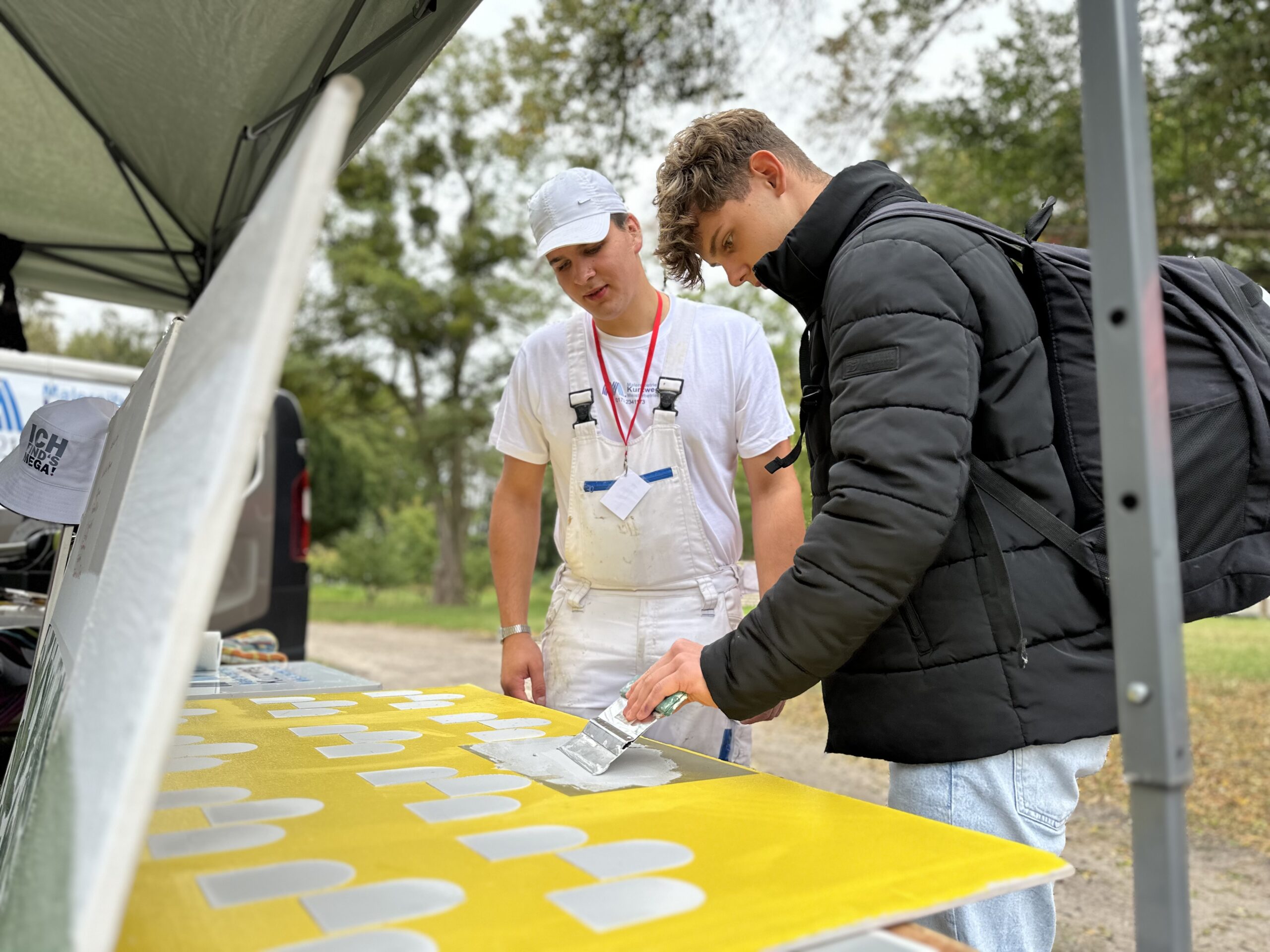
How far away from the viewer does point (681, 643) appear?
1.46 meters

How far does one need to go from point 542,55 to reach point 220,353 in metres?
8.29

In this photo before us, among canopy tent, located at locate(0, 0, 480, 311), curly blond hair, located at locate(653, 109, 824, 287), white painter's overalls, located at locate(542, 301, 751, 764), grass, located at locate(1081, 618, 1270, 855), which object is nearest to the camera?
curly blond hair, located at locate(653, 109, 824, 287)

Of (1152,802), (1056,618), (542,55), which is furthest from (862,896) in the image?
(542,55)

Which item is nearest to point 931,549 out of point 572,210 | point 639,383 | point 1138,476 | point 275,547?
point 1138,476

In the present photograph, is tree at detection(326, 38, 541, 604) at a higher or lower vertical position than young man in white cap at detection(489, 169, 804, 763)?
higher

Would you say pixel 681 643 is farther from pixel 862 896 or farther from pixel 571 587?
pixel 571 587

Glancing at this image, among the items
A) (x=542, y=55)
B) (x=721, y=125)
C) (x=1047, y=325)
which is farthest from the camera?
(x=542, y=55)

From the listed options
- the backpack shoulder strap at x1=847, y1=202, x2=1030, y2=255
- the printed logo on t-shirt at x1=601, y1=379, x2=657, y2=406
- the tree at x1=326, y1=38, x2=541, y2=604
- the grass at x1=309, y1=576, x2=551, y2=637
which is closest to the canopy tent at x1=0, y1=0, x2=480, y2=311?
the printed logo on t-shirt at x1=601, y1=379, x2=657, y2=406

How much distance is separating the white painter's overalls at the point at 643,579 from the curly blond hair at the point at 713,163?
59 centimetres

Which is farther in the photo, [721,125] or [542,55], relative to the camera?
[542,55]

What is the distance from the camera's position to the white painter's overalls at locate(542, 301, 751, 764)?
227cm

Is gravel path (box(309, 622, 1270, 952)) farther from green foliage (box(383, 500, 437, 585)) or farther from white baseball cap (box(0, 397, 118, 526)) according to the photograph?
green foliage (box(383, 500, 437, 585))

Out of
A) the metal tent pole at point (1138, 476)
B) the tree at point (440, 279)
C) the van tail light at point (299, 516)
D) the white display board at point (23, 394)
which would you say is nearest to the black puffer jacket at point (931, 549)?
the metal tent pole at point (1138, 476)

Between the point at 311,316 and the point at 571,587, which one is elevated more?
the point at 311,316
